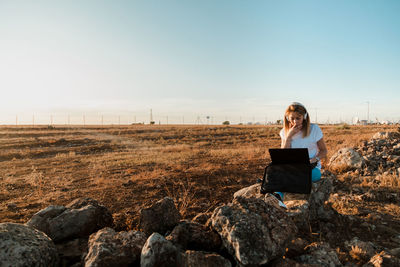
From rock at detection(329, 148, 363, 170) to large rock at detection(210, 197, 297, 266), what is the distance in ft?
21.3

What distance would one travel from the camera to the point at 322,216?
4227 millimetres

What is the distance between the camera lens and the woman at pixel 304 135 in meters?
4.13

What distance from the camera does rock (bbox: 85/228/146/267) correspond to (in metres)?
2.33

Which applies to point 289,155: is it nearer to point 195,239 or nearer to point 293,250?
point 293,250

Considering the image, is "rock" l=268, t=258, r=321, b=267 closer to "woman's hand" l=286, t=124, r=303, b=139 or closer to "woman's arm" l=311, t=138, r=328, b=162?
"woman's arm" l=311, t=138, r=328, b=162

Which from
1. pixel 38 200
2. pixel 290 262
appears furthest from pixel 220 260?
pixel 38 200

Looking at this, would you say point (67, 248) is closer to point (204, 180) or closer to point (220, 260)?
point (220, 260)

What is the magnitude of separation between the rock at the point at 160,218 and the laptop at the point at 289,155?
1857 mm

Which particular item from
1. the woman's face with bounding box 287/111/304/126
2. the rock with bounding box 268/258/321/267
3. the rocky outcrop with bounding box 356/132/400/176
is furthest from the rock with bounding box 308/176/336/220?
the rocky outcrop with bounding box 356/132/400/176

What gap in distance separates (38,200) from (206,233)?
5672 mm

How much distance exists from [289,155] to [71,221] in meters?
3.43

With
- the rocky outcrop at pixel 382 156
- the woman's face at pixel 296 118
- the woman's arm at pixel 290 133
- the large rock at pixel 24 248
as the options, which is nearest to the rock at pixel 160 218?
the large rock at pixel 24 248

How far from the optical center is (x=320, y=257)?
263 cm

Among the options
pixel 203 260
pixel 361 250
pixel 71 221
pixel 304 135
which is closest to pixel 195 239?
pixel 203 260
